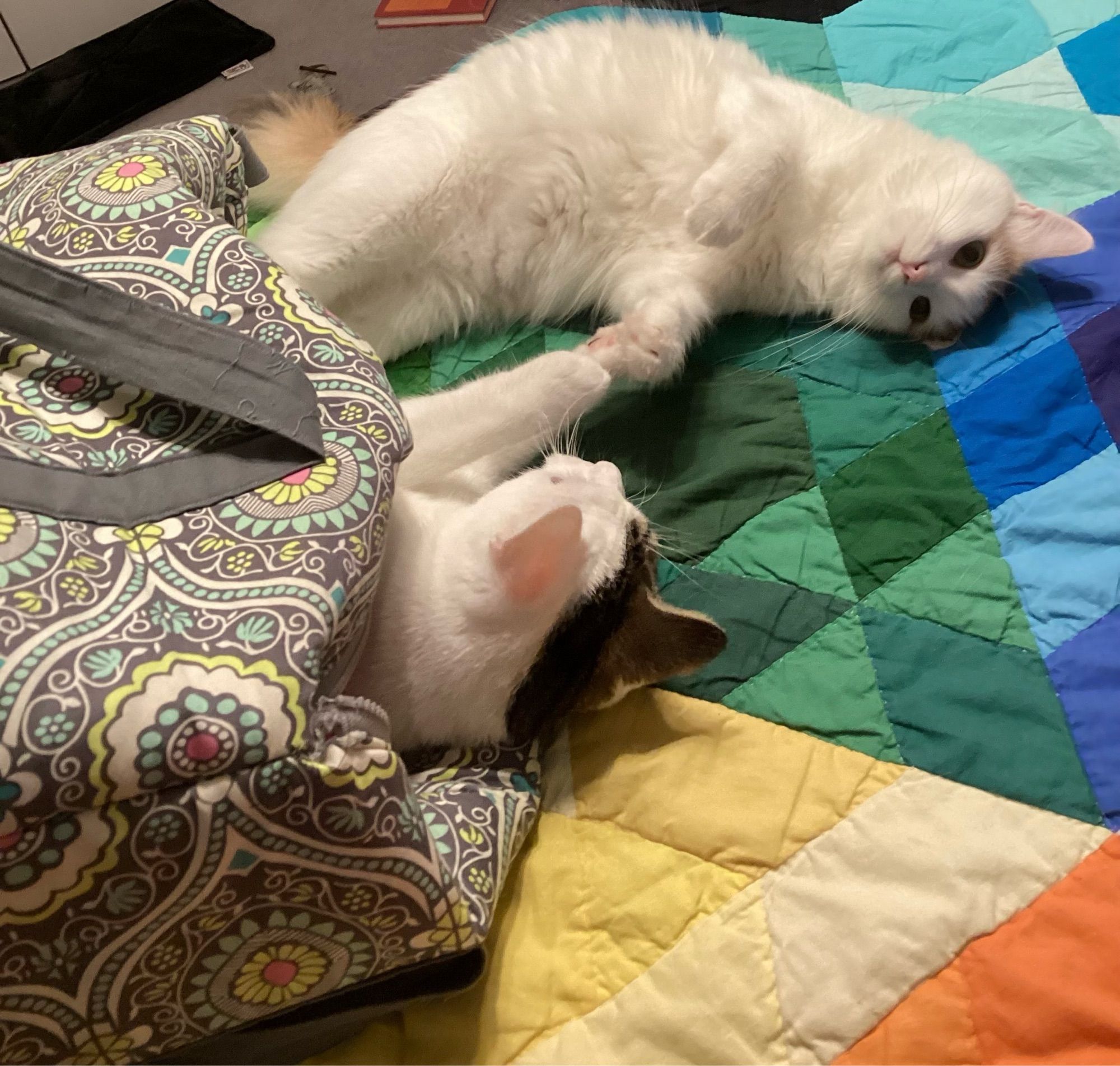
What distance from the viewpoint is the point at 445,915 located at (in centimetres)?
70

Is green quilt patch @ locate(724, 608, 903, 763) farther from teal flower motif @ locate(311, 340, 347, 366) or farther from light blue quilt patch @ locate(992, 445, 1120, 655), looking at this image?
teal flower motif @ locate(311, 340, 347, 366)

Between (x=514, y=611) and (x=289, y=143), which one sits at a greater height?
(x=289, y=143)

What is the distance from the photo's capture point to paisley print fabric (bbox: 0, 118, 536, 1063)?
0.54 meters

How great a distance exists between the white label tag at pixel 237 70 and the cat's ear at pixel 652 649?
6.33 feet

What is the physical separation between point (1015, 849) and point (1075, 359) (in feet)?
2.27

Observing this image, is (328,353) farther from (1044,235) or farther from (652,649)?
(1044,235)

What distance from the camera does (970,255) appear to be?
4.28 feet

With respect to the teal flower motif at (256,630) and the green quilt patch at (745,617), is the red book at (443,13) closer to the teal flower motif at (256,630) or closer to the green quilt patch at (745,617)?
the green quilt patch at (745,617)

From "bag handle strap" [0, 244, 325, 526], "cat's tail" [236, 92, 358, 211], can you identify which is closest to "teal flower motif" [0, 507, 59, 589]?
"bag handle strap" [0, 244, 325, 526]

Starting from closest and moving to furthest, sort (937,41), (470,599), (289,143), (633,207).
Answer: (470,599) → (633,207) → (289,143) → (937,41)

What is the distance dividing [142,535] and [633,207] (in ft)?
3.32

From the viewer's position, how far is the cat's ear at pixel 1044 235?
4.11ft

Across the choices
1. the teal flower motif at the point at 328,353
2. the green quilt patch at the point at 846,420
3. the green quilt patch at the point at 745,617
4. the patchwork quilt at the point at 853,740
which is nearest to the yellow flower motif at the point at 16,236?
the teal flower motif at the point at 328,353

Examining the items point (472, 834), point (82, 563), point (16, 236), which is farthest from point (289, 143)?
point (472, 834)
